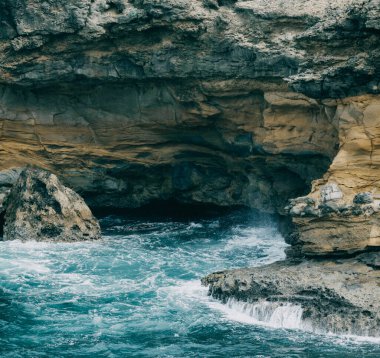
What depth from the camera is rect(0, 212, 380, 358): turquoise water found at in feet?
91.0

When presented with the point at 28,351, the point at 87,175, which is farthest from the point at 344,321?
the point at 87,175

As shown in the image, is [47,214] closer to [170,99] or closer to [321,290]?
[170,99]

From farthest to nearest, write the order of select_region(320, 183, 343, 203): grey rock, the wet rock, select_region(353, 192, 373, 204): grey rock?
the wet rock
select_region(320, 183, 343, 203): grey rock
select_region(353, 192, 373, 204): grey rock

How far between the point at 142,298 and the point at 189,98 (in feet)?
36.8

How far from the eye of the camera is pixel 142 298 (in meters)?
32.3

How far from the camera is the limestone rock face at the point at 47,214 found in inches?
1564

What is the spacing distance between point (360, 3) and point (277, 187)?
11.5 m

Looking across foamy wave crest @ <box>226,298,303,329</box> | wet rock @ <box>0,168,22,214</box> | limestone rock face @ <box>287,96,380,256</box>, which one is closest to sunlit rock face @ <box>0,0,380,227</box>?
wet rock @ <box>0,168,22,214</box>

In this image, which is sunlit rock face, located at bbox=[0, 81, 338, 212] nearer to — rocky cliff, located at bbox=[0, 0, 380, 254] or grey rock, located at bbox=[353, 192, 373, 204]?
rocky cliff, located at bbox=[0, 0, 380, 254]

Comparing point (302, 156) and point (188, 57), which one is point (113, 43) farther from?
point (302, 156)

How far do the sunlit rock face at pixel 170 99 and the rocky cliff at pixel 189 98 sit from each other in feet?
0.18

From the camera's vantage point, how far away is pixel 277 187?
41031 millimetres

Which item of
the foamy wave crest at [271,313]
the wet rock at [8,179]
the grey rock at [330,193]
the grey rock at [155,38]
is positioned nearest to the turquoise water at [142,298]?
the foamy wave crest at [271,313]

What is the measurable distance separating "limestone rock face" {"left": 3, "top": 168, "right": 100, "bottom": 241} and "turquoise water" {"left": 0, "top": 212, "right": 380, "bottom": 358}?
64 centimetres
